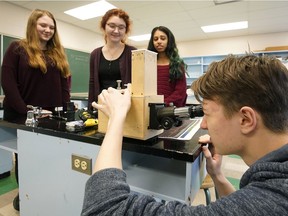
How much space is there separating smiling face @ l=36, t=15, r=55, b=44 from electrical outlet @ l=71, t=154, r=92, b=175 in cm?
109

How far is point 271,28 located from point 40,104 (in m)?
5.43

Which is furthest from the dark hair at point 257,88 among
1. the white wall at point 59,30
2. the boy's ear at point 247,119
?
the white wall at point 59,30

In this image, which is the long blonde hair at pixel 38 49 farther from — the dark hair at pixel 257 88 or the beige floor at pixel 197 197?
the dark hair at pixel 257 88

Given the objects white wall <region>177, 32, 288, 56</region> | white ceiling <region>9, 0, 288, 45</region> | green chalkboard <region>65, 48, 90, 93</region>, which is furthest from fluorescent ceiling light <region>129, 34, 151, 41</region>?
green chalkboard <region>65, 48, 90, 93</region>

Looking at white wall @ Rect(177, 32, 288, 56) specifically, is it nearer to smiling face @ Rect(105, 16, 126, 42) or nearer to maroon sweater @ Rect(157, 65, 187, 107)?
maroon sweater @ Rect(157, 65, 187, 107)

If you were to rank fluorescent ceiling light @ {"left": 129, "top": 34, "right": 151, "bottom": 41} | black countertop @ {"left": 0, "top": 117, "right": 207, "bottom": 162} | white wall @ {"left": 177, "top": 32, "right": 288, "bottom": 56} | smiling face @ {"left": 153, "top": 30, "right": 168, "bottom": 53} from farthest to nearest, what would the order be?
fluorescent ceiling light @ {"left": 129, "top": 34, "right": 151, "bottom": 41} < white wall @ {"left": 177, "top": 32, "right": 288, "bottom": 56} < smiling face @ {"left": 153, "top": 30, "right": 168, "bottom": 53} < black countertop @ {"left": 0, "top": 117, "right": 207, "bottom": 162}

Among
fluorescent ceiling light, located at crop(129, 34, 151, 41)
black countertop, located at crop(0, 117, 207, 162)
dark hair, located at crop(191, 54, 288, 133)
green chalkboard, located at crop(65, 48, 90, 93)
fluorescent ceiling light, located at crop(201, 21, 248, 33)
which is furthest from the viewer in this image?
fluorescent ceiling light, located at crop(129, 34, 151, 41)

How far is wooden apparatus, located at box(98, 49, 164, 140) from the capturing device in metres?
0.75

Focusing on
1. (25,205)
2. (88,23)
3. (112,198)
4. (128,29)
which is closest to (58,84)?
(128,29)

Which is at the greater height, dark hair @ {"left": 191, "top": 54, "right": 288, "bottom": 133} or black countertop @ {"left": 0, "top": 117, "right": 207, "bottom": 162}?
dark hair @ {"left": 191, "top": 54, "right": 288, "bottom": 133}

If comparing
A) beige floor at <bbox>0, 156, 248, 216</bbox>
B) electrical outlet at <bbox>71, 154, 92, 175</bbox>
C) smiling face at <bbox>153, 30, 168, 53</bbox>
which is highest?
smiling face at <bbox>153, 30, 168, 53</bbox>

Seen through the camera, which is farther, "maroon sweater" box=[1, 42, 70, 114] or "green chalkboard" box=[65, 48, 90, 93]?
"green chalkboard" box=[65, 48, 90, 93]

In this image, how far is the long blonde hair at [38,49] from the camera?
1496 millimetres

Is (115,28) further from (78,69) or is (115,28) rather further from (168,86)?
(78,69)
